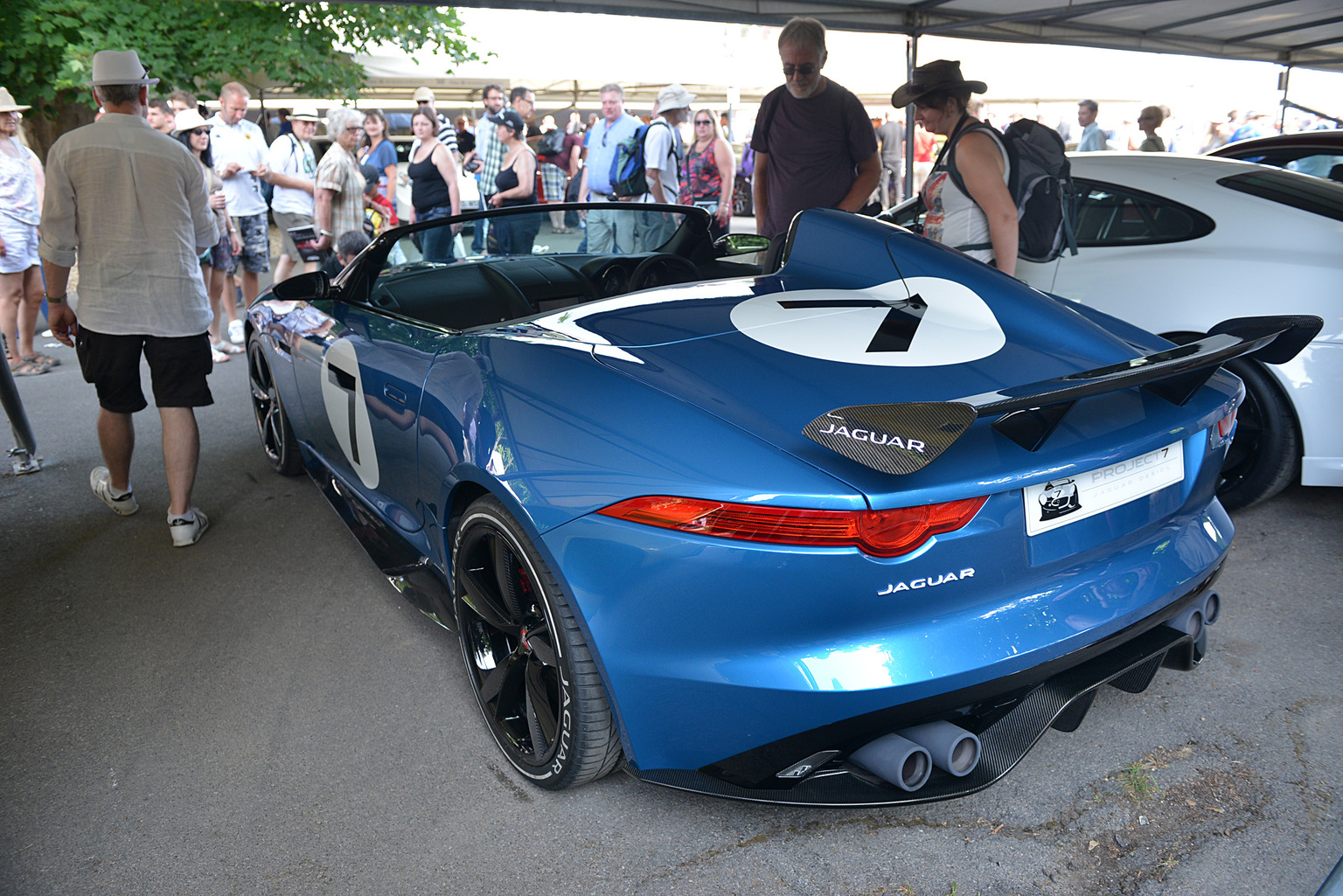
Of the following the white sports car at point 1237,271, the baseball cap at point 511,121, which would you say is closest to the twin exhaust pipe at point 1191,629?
the white sports car at point 1237,271

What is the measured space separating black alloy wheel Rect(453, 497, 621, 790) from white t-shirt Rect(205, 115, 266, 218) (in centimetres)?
610

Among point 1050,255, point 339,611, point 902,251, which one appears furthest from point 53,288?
point 1050,255

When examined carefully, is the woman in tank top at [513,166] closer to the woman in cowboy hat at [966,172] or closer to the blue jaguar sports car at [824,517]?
the woman in cowboy hat at [966,172]

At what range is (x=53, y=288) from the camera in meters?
3.59

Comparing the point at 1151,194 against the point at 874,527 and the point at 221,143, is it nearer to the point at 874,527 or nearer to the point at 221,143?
the point at 874,527

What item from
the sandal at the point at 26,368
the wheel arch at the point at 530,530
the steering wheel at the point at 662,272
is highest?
Result: the steering wheel at the point at 662,272

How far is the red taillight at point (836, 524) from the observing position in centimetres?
149

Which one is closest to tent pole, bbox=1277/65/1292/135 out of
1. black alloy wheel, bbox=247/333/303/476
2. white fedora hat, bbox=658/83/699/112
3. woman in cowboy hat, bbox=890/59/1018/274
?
white fedora hat, bbox=658/83/699/112

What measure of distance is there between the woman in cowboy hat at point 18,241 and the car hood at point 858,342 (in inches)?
233

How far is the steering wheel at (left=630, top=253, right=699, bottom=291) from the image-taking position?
9.71ft

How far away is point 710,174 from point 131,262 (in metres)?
5.30

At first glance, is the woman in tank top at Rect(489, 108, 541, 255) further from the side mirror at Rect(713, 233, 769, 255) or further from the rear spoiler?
the rear spoiler

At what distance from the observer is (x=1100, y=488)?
1.69m

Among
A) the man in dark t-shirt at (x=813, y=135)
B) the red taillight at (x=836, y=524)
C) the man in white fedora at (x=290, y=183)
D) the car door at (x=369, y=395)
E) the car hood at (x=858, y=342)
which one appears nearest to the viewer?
the red taillight at (x=836, y=524)
